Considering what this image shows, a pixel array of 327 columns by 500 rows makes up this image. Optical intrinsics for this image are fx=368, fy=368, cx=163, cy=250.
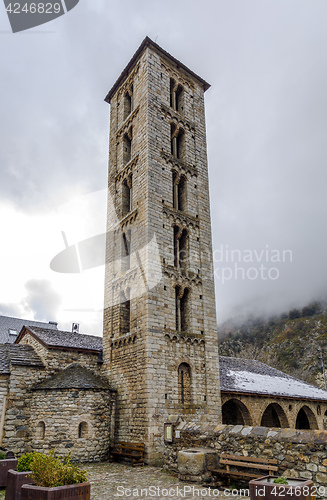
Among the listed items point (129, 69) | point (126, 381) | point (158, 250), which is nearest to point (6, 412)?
point (126, 381)

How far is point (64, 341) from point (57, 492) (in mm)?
12524

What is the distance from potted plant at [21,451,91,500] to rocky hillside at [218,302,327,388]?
49.7 meters

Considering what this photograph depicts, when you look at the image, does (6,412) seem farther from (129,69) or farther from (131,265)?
(129,69)

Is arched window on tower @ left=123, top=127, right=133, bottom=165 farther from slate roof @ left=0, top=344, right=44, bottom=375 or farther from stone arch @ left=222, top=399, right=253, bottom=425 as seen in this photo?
stone arch @ left=222, top=399, right=253, bottom=425

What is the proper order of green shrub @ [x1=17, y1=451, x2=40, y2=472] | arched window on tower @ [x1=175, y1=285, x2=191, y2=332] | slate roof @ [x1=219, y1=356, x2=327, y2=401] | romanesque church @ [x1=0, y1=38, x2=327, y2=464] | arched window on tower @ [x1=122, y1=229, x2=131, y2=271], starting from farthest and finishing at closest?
slate roof @ [x1=219, y1=356, x2=327, y2=401], arched window on tower @ [x1=122, y1=229, x2=131, y2=271], arched window on tower @ [x1=175, y1=285, x2=191, y2=332], romanesque church @ [x1=0, y1=38, x2=327, y2=464], green shrub @ [x1=17, y1=451, x2=40, y2=472]

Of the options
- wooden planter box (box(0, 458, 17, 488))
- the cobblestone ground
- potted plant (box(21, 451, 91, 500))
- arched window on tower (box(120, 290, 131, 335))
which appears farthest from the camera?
arched window on tower (box(120, 290, 131, 335))

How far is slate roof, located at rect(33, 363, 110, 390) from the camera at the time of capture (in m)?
15.1

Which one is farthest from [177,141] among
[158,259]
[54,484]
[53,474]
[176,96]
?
[54,484]

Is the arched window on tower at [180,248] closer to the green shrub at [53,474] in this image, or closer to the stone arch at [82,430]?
the stone arch at [82,430]

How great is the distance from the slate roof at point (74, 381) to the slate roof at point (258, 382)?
20.6 feet

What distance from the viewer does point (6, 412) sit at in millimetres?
14938

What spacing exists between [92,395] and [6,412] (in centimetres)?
A: 348

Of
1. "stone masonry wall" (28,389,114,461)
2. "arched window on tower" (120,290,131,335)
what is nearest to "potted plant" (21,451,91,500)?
"stone masonry wall" (28,389,114,461)

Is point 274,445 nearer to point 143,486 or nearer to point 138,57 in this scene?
point 143,486
